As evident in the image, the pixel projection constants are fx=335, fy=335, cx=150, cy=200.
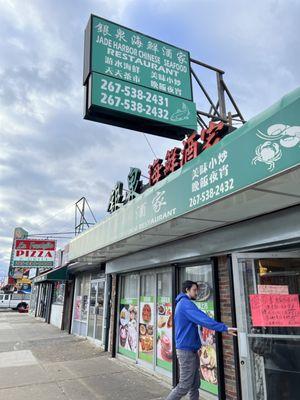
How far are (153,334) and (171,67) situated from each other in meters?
5.54

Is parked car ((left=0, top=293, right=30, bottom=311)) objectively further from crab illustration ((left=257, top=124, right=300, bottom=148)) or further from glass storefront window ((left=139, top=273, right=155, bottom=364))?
crab illustration ((left=257, top=124, right=300, bottom=148))

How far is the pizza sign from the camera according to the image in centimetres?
2098

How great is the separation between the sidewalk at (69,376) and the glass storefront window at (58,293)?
22.5 ft

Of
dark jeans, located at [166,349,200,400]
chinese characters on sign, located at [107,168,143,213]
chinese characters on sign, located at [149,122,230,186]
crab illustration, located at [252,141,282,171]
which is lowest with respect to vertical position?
dark jeans, located at [166,349,200,400]

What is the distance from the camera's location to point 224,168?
135 inches

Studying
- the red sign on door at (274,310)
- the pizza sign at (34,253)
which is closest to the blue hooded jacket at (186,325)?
the red sign on door at (274,310)

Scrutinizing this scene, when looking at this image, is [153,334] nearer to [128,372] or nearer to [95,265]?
[128,372]

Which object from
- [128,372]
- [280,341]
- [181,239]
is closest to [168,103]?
[181,239]

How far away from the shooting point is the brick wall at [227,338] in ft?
15.6

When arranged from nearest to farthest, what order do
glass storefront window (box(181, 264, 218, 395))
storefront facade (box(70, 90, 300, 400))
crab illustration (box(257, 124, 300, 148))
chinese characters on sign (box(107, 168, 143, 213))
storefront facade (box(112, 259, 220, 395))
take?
crab illustration (box(257, 124, 300, 148)) < storefront facade (box(70, 90, 300, 400)) < glass storefront window (box(181, 264, 218, 395)) < storefront facade (box(112, 259, 220, 395)) < chinese characters on sign (box(107, 168, 143, 213))

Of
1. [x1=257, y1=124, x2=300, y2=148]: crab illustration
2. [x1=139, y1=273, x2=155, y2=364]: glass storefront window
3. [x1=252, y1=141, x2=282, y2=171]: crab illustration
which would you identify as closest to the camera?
[x1=257, y1=124, x2=300, y2=148]: crab illustration

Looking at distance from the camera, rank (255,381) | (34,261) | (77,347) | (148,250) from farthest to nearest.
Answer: (34,261)
(77,347)
(148,250)
(255,381)

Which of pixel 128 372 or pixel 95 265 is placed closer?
pixel 128 372

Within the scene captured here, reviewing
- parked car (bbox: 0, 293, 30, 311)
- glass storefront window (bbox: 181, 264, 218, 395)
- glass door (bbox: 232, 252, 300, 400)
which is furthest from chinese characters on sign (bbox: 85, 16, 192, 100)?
parked car (bbox: 0, 293, 30, 311)
